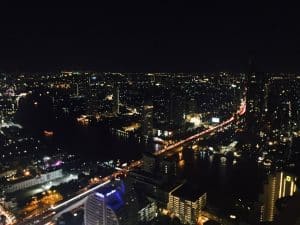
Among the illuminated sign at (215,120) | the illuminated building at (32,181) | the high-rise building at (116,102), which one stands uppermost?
the high-rise building at (116,102)

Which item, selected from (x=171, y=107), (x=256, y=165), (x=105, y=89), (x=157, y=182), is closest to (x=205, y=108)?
(x=171, y=107)

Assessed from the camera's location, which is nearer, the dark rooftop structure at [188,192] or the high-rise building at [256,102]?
the dark rooftop structure at [188,192]

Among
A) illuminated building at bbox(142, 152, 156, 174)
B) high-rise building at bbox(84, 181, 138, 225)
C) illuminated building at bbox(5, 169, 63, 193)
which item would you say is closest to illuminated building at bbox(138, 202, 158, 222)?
high-rise building at bbox(84, 181, 138, 225)

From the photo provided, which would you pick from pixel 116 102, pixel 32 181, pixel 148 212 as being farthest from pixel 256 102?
pixel 32 181

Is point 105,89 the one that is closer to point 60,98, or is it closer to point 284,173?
point 60,98

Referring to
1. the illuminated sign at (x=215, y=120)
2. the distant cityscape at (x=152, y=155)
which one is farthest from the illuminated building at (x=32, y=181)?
the illuminated sign at (x=215, y=120)

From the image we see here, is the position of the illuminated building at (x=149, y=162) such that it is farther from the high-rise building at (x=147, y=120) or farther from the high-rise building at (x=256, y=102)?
the high-rise building at (x=256, y=102)

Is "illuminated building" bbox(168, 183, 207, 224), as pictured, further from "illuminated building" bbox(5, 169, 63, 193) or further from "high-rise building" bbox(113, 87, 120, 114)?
"high-rise building" bbox(113, 87, 120, 114)
